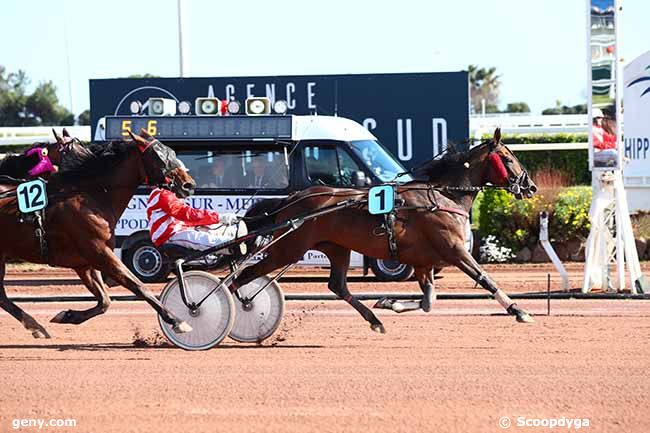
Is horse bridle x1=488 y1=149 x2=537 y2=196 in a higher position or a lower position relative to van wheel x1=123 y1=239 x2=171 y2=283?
higher

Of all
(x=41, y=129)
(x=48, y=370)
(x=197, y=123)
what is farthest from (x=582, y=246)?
(x=41, y=129)

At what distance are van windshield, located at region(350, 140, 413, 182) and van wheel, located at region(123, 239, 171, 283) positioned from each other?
10.3 ft

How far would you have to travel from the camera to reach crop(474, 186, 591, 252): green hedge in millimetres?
18156

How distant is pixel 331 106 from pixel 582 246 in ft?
15.0

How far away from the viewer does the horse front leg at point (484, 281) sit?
1012 centimetres

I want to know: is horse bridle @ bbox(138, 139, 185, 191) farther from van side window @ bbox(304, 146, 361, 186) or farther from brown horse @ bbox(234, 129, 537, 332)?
van side window @ bbox(304, 146, 361, 186)

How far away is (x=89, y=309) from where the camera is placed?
1052 centimetres

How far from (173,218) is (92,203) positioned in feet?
2.32

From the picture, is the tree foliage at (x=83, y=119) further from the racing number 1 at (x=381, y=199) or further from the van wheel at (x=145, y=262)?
the racing number 1 at (x=381, y=199)

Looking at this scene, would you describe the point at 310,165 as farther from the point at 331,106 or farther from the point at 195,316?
the point at 195,316

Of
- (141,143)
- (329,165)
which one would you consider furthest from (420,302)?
(329,165)

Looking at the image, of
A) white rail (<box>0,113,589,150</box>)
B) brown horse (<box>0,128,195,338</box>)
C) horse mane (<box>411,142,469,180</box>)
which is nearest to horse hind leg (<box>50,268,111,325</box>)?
brown horse (<box>0,128,195,338</box>)

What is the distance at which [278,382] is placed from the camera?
26.9 ft

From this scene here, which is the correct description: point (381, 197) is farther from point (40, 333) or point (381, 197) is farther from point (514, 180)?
point (40, 333)
